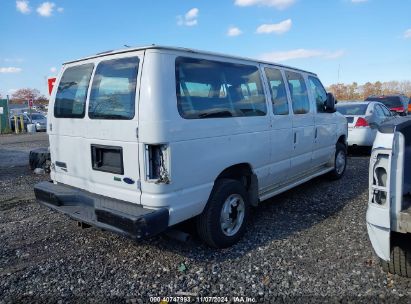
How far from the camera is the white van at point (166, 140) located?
317 cm

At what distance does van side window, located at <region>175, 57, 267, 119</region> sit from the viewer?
3404 millimetres

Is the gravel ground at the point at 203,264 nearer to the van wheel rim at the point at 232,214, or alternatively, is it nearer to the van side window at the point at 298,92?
the van wheel rim at the point at 232,214

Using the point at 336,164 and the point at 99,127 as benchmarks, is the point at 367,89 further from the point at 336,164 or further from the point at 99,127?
the point at 99,127

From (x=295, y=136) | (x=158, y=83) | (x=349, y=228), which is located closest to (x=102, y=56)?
(x=158, y=83)

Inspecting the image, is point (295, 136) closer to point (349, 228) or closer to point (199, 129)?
point (349, 228)

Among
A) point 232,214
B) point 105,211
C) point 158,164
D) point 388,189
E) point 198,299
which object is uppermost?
point 158,164

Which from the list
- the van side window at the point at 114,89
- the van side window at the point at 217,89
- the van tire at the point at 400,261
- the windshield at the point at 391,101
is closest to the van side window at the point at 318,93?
the van side window at the point at 217,89

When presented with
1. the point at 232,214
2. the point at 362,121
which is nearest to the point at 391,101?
the point at 362,121

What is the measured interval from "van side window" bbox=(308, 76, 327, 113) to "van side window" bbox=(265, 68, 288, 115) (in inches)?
46.9

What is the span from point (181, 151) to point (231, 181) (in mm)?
933

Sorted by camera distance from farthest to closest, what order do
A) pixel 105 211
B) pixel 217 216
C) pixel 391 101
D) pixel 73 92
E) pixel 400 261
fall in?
pixel 391 101 < pixel 73 92 < pixel 217 216 < pixel 105 211 < pixel 400 261

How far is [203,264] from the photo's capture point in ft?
11.8

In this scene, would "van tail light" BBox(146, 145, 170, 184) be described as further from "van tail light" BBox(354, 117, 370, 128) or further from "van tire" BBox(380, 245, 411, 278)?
"van tail light" BBox(354, 117, 370, 128)

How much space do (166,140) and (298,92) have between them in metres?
3.08
